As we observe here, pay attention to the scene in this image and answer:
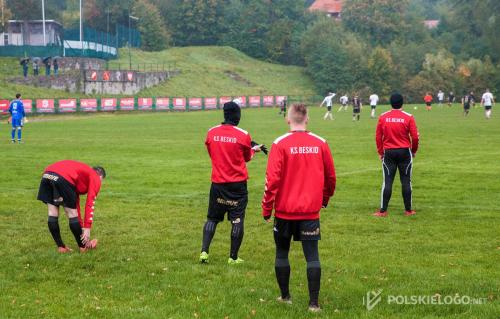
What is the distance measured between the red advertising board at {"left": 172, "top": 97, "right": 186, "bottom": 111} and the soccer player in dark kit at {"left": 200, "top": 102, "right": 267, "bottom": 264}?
198 feet

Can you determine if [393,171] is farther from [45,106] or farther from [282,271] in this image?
[45,106]

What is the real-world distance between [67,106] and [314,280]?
54080 mm

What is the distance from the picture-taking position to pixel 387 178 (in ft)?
44.2

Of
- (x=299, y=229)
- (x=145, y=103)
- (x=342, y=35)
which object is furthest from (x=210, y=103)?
(x=299, y=229)

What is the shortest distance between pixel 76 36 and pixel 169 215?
224ft

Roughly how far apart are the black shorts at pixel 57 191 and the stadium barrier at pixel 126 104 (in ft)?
147

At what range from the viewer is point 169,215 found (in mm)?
13664

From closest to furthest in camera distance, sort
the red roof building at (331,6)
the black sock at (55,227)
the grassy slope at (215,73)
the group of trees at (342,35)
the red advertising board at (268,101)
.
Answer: the black sock at (55,227)
the red advertising board at (268,101)
the grassy slope at (215,73)
the group of trees at (342,35)
the red roof building at (331,6)

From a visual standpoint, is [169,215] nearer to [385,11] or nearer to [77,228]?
[77,228]

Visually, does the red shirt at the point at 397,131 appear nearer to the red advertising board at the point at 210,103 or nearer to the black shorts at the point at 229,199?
the black shorts at the point at 229,199

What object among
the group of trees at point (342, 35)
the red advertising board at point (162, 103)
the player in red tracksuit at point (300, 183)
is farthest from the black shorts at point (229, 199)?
the group of trees at point (342, 35)

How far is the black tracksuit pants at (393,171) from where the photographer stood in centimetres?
1336

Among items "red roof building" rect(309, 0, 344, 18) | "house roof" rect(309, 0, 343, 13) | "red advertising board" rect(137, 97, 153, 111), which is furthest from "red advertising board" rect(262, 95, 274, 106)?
"house roof" rect(309, 0, 343, 13)

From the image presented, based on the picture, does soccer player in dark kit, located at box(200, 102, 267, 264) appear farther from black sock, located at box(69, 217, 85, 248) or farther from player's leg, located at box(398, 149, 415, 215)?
player's leg, located at box(398, 149, 415, 215)
